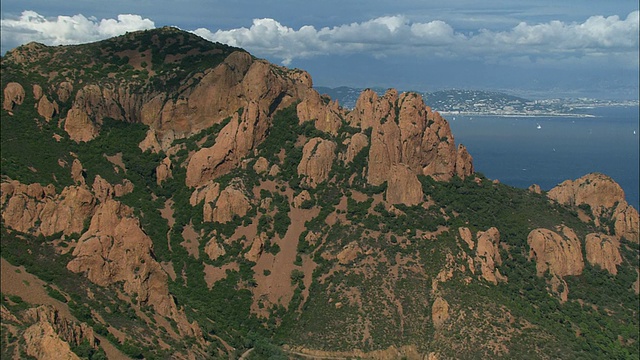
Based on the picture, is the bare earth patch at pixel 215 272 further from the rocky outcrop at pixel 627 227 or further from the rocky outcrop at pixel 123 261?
the rocky outcrop at pixel 627 227

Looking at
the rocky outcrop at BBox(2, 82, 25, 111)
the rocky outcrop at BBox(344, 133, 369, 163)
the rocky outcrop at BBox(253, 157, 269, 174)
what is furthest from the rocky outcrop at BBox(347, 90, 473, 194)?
the rocky outcrop at BBox(2, 82, 25, 111)

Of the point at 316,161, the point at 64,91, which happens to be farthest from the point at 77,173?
the point at 316,161

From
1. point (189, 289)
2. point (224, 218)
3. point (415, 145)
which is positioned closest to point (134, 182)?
point (224, 218)

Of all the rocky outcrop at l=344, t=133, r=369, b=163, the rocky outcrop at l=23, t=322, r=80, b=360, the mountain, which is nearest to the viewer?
the rocky outcrop at l=23, t=322, r=80, b=360

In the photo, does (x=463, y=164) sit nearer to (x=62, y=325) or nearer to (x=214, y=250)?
(x=214, y=250)

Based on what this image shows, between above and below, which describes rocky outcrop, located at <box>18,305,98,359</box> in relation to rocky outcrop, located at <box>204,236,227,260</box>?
above

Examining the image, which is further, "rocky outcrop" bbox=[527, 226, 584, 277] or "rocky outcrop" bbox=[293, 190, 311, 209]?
"rocky outcrop" bbox=[293, 190, 311, 209]

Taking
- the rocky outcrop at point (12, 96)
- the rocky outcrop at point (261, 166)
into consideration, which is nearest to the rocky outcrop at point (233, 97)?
the rocky outcrop at point (261, 166)

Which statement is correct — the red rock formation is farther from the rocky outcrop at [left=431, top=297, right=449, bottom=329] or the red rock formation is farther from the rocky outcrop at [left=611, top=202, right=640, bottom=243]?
the rocky outcrop at [left=611, top=202, right=640, bottom=243]

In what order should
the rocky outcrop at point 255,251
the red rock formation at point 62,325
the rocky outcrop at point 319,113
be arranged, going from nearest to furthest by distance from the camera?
the red rock formation at point 62,325, the rocky outcrop at point 255,251, the rocky outcrop at point 319,113
